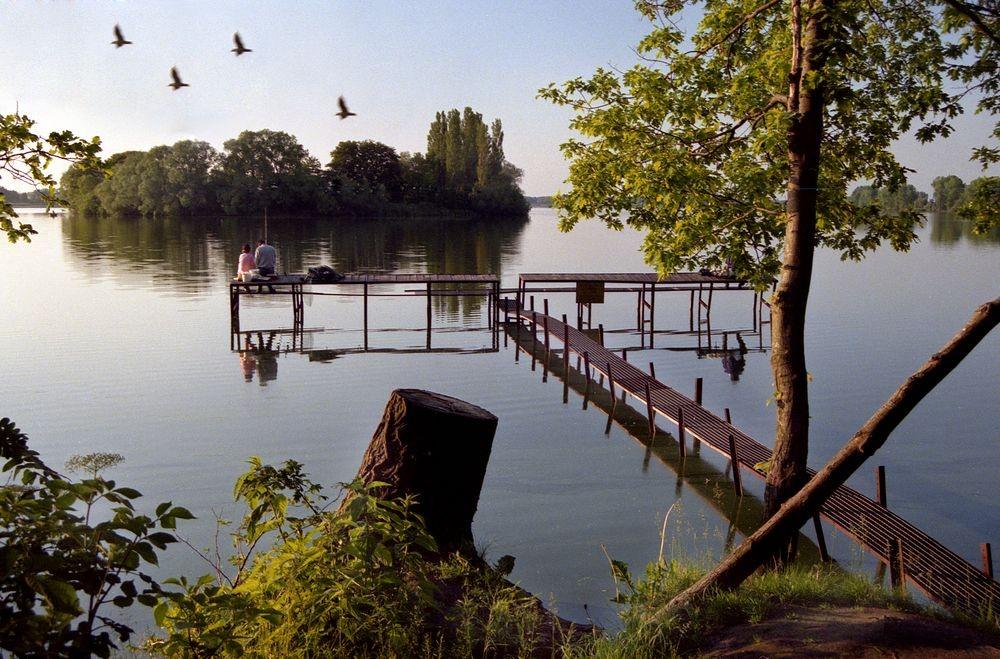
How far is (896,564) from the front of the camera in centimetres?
937

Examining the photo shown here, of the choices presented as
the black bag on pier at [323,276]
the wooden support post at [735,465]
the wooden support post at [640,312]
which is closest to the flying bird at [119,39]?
the wooden support post at [735,465]

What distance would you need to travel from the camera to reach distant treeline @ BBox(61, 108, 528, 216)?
10875 cm

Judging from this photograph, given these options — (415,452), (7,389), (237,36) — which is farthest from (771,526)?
(7,389)

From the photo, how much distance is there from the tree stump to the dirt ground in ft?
9.23

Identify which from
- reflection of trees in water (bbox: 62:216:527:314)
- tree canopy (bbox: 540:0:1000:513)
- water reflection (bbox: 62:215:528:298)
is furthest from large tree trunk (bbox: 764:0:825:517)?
water reflection (bbox: 62:215:528:298)

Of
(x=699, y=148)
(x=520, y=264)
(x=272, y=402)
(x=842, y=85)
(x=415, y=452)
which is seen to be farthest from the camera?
(x=520, y=264)

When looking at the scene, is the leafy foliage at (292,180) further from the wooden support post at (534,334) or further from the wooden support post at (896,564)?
the wooden support post at (896,564)

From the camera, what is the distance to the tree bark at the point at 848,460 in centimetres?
612

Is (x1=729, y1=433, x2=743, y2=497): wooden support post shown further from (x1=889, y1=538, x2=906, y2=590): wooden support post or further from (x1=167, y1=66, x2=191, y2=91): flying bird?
(x1=167, y1=66, x2=191, y2=91): flying bird

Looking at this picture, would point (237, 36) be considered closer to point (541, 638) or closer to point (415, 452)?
point (415, 452)

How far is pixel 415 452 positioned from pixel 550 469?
707 centimetres

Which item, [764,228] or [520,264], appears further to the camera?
[520,264]

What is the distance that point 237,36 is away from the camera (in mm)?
8461

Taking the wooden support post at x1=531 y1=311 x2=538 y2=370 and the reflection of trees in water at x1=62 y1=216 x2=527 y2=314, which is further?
the reflection of trees in water at x1=62 y1=216 x2=527 y2=314
